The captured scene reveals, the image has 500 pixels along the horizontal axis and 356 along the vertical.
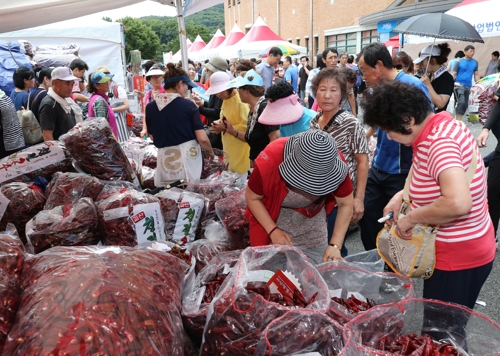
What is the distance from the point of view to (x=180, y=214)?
9.74 ft

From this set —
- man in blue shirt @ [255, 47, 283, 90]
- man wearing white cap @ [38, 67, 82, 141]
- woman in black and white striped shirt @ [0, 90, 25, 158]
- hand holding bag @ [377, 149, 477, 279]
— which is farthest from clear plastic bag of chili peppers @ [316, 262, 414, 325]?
man in blue shirt @ [255, 47, 283, 90]

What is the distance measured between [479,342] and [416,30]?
15.3ft

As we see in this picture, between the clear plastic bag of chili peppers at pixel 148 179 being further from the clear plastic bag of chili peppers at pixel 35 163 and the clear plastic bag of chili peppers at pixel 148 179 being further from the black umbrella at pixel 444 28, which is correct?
the black umbrella at pixel 444 28

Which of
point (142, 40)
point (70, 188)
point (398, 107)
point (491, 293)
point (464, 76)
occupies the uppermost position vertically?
point (398, 107)

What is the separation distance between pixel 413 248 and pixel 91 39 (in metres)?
10.3

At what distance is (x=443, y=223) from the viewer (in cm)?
169

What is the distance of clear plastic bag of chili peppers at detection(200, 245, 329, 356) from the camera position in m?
1.38

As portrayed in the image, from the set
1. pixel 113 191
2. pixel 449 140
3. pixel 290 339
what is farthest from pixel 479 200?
pixel 113 191

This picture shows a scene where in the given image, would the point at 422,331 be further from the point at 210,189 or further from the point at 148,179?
the point at 148,179

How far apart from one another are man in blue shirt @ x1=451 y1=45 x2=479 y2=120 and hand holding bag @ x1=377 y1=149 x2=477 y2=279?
924 centimetres

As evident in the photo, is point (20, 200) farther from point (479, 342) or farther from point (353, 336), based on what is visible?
point (479, 342)

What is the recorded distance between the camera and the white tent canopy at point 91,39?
10281 mm

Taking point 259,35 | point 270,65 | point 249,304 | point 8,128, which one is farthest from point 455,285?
point 259,35

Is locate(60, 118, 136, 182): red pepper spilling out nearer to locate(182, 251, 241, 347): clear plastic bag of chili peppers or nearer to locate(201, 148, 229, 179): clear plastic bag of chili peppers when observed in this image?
locate(201, 148, 229, 179): clear plastic bag of chili peppers
